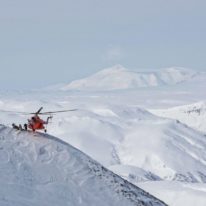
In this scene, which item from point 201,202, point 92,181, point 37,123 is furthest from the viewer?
point 201,202

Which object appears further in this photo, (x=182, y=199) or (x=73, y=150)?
(x=182, y=199)

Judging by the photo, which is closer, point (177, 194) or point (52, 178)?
point (52, 178)

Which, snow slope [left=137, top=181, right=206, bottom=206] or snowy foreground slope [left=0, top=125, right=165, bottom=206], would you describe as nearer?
snowy foreground slope [left=0, top=125, right=165, bottom=206]

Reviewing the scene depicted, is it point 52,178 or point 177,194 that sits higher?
point 177,194

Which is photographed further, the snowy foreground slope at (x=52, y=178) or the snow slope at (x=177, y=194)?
the snow slope at (x=177, y=194)

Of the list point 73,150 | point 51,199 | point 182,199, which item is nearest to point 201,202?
point 182,199

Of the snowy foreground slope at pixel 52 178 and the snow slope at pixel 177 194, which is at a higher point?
the snow slope at pixel 177 194

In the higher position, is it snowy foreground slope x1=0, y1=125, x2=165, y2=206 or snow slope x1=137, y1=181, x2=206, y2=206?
snow slope x1=137, y1=181, x2=206, y2=206

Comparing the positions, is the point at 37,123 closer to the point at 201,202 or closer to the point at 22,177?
the point at 22,177
